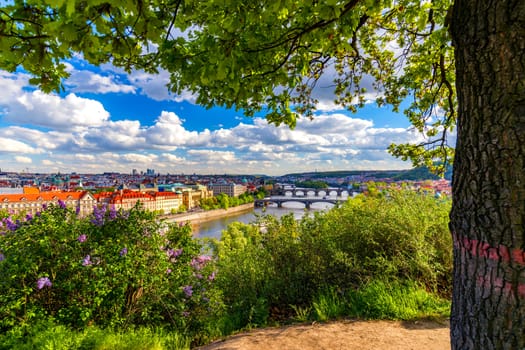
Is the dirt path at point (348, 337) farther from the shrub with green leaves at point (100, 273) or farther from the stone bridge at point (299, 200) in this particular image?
the stone bridge at point (299, 200)

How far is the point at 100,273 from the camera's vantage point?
10.2 ft

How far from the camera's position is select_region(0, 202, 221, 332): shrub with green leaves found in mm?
3018

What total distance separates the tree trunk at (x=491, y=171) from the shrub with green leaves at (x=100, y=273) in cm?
322

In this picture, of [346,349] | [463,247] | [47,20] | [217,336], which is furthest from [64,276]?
[463,247]

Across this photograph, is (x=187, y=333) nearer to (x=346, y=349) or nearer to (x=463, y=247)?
(x=346, y=349)

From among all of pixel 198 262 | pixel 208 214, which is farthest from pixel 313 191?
pixel 198 262

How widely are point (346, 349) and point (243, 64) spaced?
2.80 meters

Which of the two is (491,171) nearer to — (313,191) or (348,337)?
(348,337)

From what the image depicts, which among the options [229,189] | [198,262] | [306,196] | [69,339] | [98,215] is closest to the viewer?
[69,339]

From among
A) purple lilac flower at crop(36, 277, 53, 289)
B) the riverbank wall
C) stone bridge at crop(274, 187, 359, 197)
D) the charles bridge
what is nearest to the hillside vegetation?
purple lilac flower at crop(36, 277, 53, 289)

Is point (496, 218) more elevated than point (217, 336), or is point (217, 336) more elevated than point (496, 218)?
point (496, 218)

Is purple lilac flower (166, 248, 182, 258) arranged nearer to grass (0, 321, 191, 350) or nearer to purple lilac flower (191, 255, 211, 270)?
purple lilac flower (191, 255, 211, 270)

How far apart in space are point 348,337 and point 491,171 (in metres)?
2.35

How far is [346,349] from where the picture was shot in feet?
9.09
